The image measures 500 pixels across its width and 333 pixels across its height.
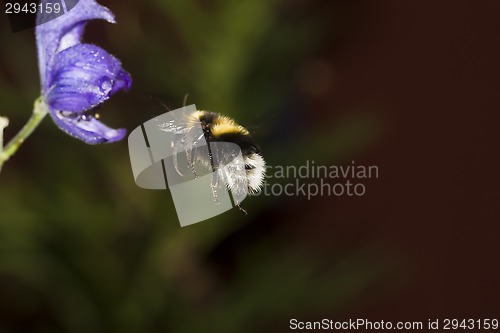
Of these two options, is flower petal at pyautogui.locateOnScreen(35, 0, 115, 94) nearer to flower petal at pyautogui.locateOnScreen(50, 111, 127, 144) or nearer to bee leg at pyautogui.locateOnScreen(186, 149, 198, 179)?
flower petal at pyautogui.locateOnScreen(50, 111, 127, 144)

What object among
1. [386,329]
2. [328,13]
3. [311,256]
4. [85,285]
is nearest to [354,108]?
[328,13]

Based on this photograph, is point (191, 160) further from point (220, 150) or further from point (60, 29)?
point (60, 29)

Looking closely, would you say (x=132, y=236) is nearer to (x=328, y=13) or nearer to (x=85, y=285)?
(x=85, y=285)

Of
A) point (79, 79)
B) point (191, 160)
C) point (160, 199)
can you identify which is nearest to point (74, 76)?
point (79, 79)

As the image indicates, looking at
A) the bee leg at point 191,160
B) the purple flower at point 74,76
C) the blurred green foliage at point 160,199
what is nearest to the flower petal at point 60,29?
the purple flower at point 74,76

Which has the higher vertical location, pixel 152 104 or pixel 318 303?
pixel 152 104

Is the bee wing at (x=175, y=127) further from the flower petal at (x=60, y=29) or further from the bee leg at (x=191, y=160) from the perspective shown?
the flower petal at (x=60, y=29)
